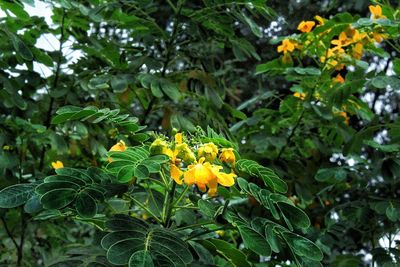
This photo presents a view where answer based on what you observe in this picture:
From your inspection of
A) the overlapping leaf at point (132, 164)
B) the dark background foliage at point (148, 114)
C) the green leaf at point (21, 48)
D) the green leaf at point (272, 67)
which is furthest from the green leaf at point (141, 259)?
the green leaf at point (272, 67)

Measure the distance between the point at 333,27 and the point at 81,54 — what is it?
3.11 ft

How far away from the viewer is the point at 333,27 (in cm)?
185

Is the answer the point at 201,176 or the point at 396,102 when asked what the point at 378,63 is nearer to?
the point at 396,102

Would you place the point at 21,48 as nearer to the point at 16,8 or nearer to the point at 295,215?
the point at 16,8

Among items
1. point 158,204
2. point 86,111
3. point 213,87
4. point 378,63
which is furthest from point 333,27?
point 378,63

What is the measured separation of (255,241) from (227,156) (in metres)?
0.18

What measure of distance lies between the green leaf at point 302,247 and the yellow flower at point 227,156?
0.18 metres

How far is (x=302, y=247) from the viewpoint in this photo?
1.10 meters

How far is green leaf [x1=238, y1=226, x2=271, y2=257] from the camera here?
3.46 ft

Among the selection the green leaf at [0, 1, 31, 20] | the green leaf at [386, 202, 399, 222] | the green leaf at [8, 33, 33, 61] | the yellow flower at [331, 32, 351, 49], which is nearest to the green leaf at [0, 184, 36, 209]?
the green leaf at [8, 33, 33, 61]

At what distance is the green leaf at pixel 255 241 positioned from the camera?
1.05 m

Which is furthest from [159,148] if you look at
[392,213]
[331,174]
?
[331,174]

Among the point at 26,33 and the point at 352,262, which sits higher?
the point at 26,33

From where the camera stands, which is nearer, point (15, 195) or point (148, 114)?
point (15, 195)
